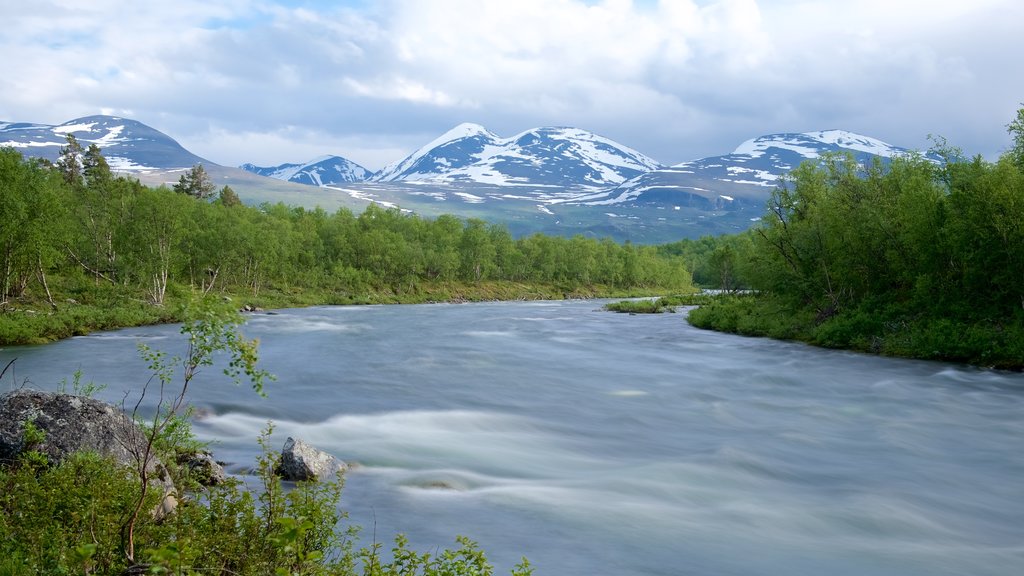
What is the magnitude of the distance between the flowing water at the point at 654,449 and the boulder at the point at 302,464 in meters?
1.05

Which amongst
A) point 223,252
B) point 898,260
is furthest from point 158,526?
point 223,252

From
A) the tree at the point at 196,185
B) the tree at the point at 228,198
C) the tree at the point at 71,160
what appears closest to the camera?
the tree at the point at 71,160

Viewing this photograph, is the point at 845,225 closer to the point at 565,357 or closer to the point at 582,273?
the point at 565,357

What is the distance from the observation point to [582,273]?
155 metres

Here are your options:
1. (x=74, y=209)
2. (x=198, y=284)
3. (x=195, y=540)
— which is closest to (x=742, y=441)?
(x=195, y=540)

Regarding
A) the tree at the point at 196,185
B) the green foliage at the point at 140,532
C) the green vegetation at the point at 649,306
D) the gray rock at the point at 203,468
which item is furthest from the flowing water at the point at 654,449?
the tree at the point at 196,185

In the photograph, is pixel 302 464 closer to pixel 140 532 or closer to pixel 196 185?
pixel 140 532

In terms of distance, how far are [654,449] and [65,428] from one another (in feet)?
48.3

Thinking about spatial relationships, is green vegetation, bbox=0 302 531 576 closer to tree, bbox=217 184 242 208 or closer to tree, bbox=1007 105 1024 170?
tree, bbox=1007 105 1024 170

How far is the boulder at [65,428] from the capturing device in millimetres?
11719

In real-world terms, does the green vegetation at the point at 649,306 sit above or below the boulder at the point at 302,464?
below

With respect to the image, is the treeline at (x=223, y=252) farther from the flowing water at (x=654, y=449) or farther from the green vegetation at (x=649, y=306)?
the green vegetation at (x=649, y=306)

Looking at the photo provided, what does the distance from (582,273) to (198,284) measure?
281 ft

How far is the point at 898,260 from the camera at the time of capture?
42.9 m
